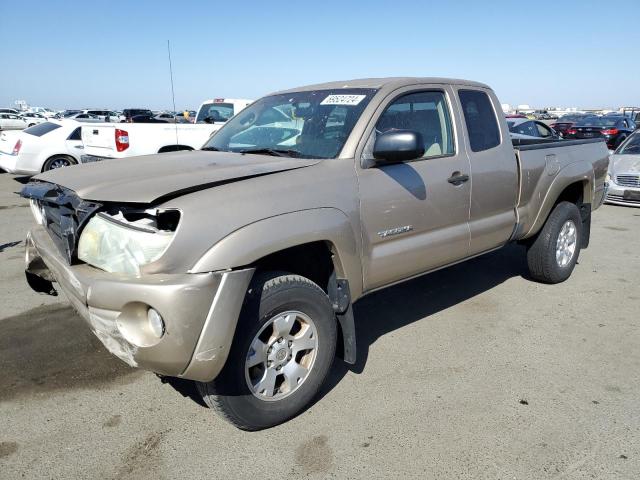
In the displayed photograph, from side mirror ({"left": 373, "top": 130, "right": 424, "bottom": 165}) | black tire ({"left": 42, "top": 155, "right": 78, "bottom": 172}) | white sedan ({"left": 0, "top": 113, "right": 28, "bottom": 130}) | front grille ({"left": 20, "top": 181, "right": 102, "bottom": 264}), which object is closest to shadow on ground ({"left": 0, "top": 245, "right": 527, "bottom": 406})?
front grille ({"left": 20, "top": 181, "right": 102, "bottom": 264})

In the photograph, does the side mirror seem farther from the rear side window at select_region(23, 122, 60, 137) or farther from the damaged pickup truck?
the rear side window at select_region(23, 122, 60, 137)

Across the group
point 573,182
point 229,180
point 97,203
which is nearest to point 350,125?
point 229,180

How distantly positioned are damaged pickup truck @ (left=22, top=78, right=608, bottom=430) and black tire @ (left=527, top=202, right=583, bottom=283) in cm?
78

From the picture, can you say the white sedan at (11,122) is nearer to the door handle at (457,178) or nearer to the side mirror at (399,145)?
the door handle at (457,178)

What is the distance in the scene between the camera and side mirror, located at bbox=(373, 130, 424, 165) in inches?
115

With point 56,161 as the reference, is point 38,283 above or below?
below

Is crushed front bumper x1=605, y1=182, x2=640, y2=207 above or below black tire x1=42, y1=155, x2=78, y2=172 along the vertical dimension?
below

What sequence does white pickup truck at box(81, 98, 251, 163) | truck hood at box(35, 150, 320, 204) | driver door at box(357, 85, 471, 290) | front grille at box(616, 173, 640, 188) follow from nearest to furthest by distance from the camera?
truck hood at box(35, 150, 320, 204) → driver door at box(357, 85, 471, 290) → white pickup truck at box(81, 98, 251, 163) → front grille at box(616, 173, 640, 188)

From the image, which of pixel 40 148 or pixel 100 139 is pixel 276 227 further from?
pixel 40 148

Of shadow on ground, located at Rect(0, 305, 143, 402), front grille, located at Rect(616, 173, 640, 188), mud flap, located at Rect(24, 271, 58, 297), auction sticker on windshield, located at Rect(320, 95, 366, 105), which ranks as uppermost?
auction sticker on windshield, located at Rect(320, 95, 366, 105)

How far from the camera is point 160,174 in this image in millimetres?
2752

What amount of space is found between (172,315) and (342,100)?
76.7 inches

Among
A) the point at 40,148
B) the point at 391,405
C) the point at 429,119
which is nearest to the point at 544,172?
the point at 429,119

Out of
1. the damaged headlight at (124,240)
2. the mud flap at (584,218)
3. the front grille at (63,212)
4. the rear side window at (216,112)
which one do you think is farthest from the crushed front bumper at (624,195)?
the front grille at (63,212)
